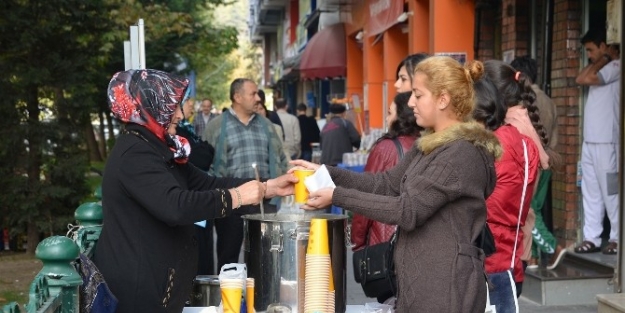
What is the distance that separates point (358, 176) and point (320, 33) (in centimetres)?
2015

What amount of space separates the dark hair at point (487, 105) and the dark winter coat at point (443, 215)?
0.63m

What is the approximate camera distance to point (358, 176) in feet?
15.3

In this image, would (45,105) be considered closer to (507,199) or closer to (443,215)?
(507,199)

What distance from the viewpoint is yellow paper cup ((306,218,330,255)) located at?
13.9 ft

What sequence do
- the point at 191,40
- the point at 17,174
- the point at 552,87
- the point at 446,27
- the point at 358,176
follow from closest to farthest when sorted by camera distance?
the point at 358,176 → the point at 552,87 → the point at 446,27 → the point at 17,174 → the point at 191,40

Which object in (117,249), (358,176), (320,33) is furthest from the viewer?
(320,33)

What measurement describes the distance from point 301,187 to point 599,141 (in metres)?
5.75

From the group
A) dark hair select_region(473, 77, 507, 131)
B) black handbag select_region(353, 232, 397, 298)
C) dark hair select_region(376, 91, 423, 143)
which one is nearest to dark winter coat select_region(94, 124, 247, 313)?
black handbag select_region(353, 232, 397, 298)

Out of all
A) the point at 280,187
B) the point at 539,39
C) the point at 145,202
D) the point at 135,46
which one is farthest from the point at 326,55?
the point at 145,202

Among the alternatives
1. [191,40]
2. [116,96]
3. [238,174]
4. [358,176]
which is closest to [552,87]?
[238,174]

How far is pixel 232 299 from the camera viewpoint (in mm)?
4371

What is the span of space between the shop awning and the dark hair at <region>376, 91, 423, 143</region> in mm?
17387

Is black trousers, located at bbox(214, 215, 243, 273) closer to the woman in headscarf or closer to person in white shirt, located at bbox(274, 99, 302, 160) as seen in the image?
the woman in headscarf

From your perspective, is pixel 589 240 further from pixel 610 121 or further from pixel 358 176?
pixel 358 176
